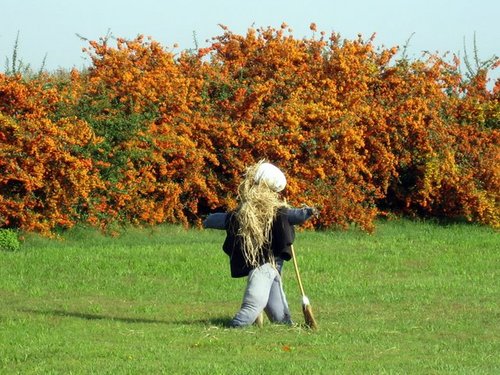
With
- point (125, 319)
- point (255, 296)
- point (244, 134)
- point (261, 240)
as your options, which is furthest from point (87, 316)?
point (244, 134)

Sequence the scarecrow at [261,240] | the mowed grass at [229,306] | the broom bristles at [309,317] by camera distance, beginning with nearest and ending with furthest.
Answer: the mowed grass at [229,306] → the broom bristles at [309,317] → the scarecrow at [261,240]

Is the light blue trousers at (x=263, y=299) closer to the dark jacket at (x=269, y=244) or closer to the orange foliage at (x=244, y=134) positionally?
the dark jacket at (x=269, y=244)

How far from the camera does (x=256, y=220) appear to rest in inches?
436

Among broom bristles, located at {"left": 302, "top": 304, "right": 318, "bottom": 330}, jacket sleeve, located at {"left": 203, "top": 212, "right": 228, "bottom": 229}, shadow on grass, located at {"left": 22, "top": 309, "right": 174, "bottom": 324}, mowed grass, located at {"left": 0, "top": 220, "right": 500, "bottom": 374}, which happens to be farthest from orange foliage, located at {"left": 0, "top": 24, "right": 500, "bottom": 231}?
broom bristles, located at {"left": 302, "top": 304, "right": 318, "bottom": 330}

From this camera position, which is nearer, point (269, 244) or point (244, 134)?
point (269, 244)

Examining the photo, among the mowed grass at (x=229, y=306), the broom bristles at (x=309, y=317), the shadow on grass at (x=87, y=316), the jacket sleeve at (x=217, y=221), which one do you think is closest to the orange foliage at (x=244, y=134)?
the mowed grass at (x=229, y=306)

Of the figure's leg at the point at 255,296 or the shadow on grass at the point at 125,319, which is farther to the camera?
the shadow on grass at the point at 125,319

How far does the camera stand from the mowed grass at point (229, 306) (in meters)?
9.32

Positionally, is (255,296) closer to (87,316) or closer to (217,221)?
(217,221)

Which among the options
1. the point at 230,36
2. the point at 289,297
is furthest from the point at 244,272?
the point at 230,36

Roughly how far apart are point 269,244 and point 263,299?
570 mm

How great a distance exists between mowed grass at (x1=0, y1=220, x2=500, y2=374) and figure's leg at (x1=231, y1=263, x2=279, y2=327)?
0.13 meters

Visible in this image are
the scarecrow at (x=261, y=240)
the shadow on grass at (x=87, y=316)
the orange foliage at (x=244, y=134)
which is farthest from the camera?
the orange foliage at (x=244, y=134)

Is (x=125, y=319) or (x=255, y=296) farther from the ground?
(x=255, y=296)
